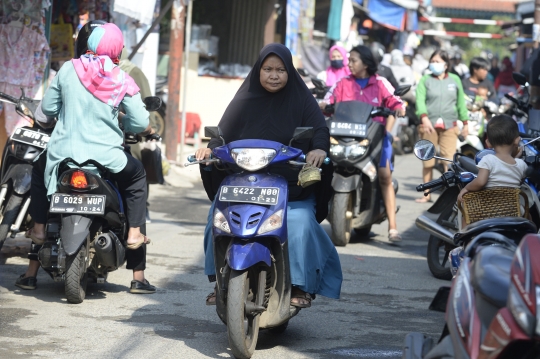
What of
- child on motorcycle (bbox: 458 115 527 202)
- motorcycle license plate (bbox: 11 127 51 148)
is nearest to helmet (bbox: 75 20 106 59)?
motorcycle license plate (bbox: 11 127 51 148)

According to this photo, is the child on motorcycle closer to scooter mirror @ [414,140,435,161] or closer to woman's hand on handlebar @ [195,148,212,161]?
scooter mirror @ [414,140,435,161]

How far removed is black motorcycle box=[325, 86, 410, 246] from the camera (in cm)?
919

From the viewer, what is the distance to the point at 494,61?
33.6m

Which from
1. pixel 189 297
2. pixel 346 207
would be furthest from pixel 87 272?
pixel 346 207

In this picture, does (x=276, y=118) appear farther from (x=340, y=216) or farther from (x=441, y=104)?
(x=441, y=104)

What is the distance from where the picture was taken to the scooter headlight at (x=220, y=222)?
5102 mm

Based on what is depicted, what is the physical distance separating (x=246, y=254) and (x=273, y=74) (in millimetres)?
1230

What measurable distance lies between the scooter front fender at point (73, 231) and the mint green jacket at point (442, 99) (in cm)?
639

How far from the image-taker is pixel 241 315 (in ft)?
16.3

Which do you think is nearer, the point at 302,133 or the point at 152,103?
the point at 302,133

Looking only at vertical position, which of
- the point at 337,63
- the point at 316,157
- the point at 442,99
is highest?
the point at 337,63

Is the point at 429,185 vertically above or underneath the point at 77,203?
above

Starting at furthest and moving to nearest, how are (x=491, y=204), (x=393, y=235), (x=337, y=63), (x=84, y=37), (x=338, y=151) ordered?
(x=337, y=63)
(x=393, y=235)
(x=338, y=151)
(x=84, y=37)
(x=491, y=204)

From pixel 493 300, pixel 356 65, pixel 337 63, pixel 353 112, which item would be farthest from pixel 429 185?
pixel 337 63
